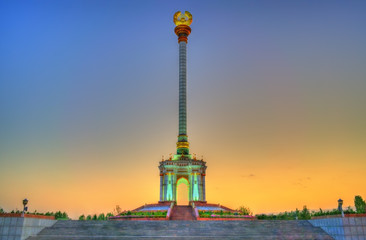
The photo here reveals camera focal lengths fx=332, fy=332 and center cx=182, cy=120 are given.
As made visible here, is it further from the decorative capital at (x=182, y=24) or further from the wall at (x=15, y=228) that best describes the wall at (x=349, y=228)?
the decorative capital at (x=182, y=24)

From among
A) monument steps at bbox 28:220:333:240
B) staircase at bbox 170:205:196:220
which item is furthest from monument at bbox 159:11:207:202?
monument steps at bbox 28:220:333:240

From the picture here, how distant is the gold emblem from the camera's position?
6638cm

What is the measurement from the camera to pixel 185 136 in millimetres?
57531

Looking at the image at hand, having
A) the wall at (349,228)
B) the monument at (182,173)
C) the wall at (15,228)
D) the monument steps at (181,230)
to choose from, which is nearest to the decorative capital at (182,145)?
the monument at (182,173)

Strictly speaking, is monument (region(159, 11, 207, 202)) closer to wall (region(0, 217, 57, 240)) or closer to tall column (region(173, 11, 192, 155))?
tall column (region(173, 11, 192, 155))

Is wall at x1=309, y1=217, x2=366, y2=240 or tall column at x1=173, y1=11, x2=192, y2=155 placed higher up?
tall column at x1=173, y1=11, x2=192, y2=155

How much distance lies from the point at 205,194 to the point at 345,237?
31.7 metres

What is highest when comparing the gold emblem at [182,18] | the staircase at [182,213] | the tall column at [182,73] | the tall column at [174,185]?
the gold emblem at [182,18]

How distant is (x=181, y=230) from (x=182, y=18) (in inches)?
1971

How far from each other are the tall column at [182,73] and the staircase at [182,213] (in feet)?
49.7

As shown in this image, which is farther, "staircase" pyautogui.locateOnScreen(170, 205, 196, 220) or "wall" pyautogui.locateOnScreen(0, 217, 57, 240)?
"staircase" pyautogui.locateOnScreen(170, 205, 196, 220)

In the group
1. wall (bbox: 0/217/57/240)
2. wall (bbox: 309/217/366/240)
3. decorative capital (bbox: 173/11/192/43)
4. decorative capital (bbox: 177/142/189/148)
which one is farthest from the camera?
decorative capital (bbox: 173/11/192/43)

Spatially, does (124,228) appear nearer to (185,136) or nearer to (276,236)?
(276,236)

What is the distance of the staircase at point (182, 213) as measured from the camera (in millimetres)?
36750
